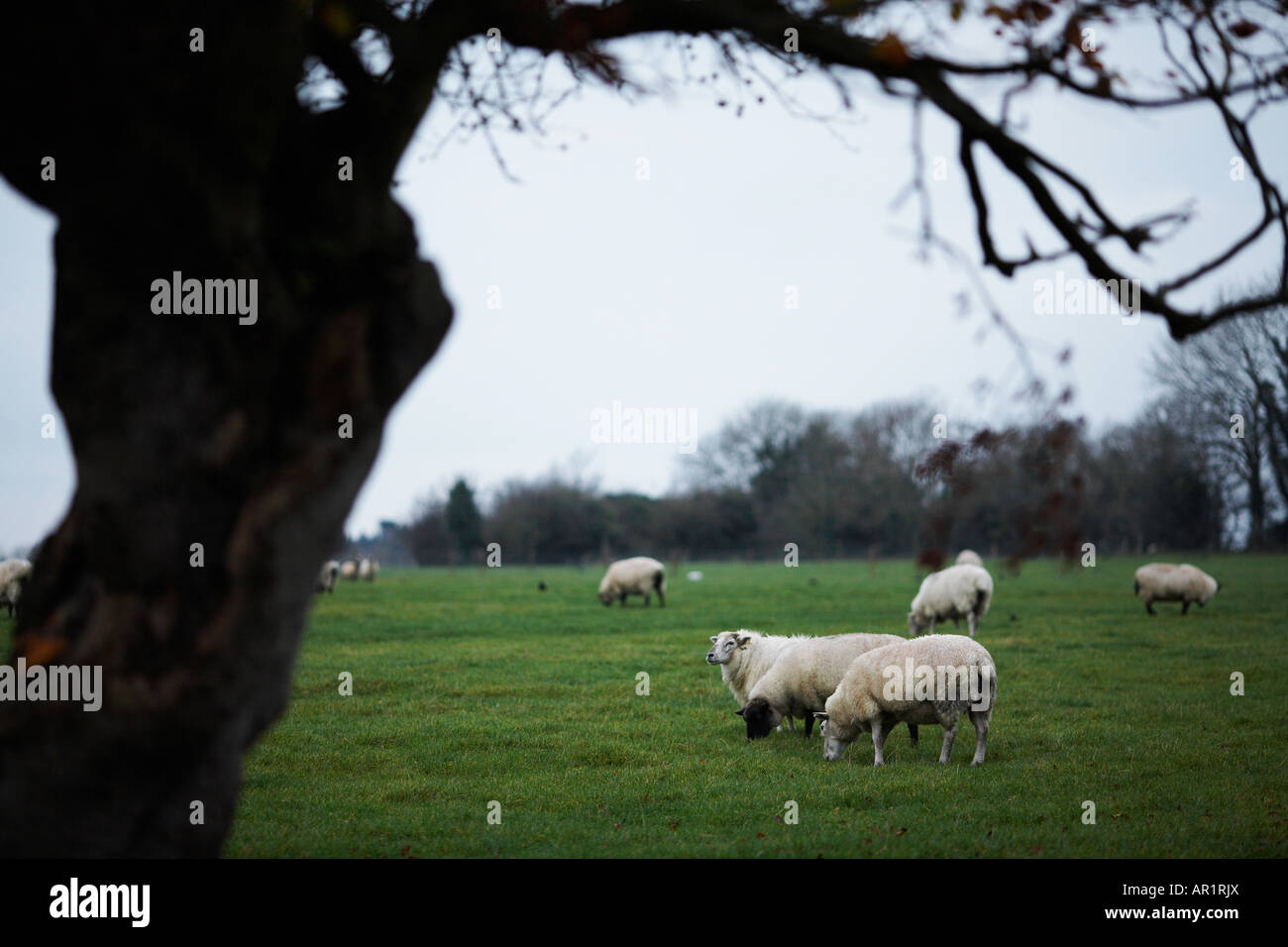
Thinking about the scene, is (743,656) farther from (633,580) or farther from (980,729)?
(633,580)

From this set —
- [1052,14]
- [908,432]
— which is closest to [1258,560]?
[908,432]

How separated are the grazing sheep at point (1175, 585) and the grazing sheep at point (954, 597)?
633cm

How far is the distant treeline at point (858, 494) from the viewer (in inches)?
2211

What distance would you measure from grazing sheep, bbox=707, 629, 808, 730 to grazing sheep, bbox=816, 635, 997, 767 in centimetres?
257

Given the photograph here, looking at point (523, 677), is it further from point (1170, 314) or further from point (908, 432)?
point (908, 432)

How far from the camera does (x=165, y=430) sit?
3.70 metres

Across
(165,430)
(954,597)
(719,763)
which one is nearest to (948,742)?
(719,763)

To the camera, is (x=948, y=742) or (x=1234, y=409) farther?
(x=1234, y=409)

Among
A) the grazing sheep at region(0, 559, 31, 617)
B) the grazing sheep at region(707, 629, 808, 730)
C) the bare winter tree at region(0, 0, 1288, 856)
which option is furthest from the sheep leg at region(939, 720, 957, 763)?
the grazing sheep at region(0, 559, 31, 617)

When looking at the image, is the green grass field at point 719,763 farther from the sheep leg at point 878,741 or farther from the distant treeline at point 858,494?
the distant treeline at point 858,494

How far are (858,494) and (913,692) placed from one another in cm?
6738

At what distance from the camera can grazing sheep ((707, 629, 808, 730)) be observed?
12.9m

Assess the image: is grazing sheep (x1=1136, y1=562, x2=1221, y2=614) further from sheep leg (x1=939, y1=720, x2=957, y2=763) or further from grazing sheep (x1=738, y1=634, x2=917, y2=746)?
sheep leg (x1=939, y1=720, x2=957, y2=763)
